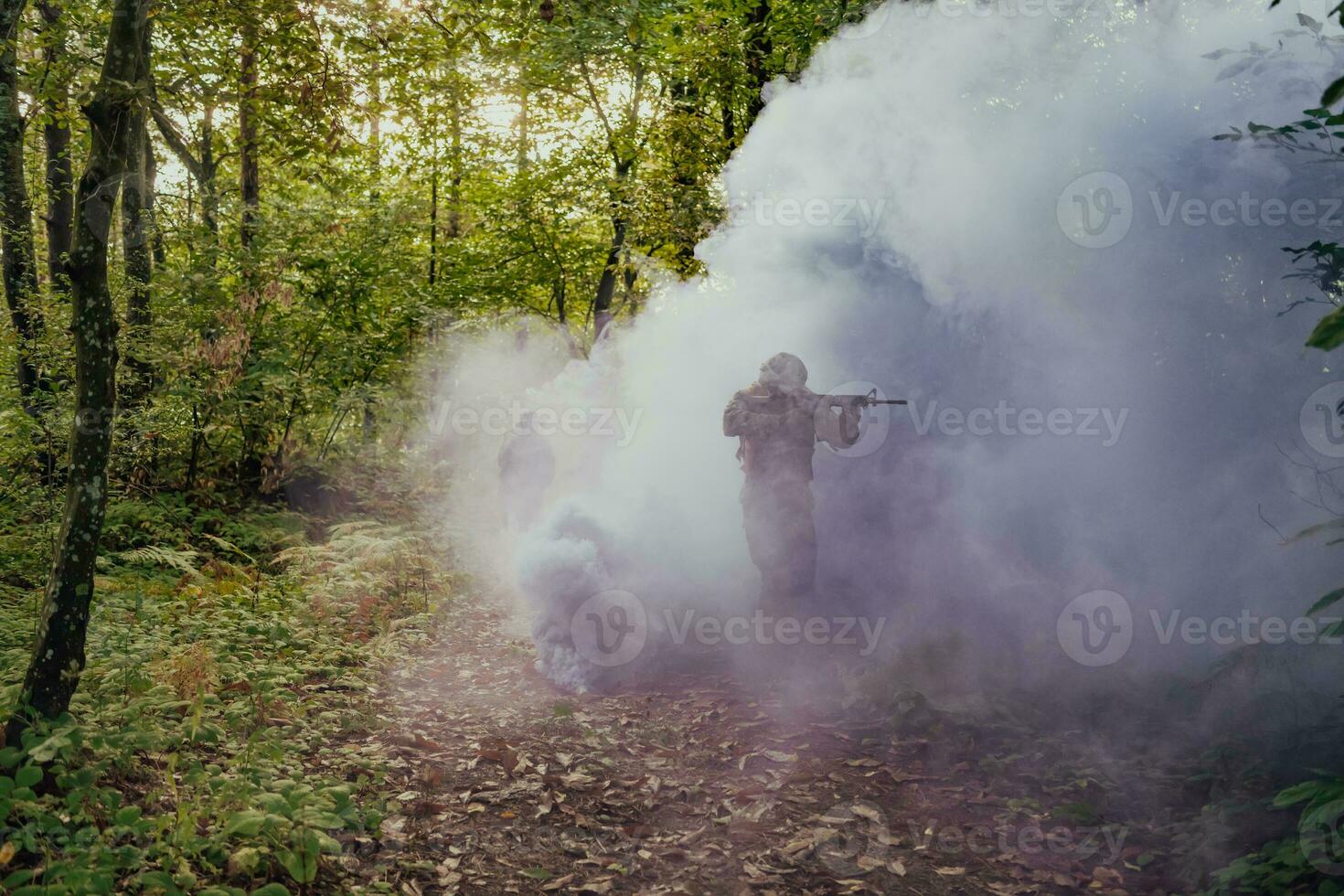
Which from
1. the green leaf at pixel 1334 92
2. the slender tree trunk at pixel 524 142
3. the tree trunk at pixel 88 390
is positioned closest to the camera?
the green leaf at pixel 1334 92

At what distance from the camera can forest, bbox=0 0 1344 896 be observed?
197 inches

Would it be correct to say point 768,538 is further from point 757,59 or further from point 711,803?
point 757,59

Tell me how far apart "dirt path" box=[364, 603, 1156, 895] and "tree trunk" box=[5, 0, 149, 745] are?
2013 mm

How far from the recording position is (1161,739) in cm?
655

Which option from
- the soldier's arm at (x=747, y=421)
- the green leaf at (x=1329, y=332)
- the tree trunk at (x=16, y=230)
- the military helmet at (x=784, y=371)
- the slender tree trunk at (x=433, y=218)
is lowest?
the soldier's arm at (x=747, y=421)

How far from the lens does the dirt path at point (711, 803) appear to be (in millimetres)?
5023

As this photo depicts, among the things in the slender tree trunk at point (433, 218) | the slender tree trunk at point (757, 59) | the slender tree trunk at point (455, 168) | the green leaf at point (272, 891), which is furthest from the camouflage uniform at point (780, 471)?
the slender tree trunk at point (433, 218)

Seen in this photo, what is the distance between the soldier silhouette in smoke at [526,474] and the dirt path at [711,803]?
13.5 ft

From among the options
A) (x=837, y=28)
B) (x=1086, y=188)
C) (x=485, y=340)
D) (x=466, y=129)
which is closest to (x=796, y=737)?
(x=1086, y=188)

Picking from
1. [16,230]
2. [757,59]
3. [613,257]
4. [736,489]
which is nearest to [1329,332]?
[736,489]

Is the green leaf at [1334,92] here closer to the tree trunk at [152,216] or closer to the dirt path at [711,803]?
the dirt path at [711,803]

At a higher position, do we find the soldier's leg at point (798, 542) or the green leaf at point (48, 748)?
the soldier's leg at point (798, 542)

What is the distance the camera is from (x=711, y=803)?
237 inches

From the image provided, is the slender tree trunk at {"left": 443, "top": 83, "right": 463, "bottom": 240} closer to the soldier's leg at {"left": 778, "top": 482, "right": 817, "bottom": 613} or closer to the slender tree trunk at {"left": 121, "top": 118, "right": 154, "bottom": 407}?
the slender tree trunk at {"left": 121, "top": 118, "right": 154, "bottom": 407}
